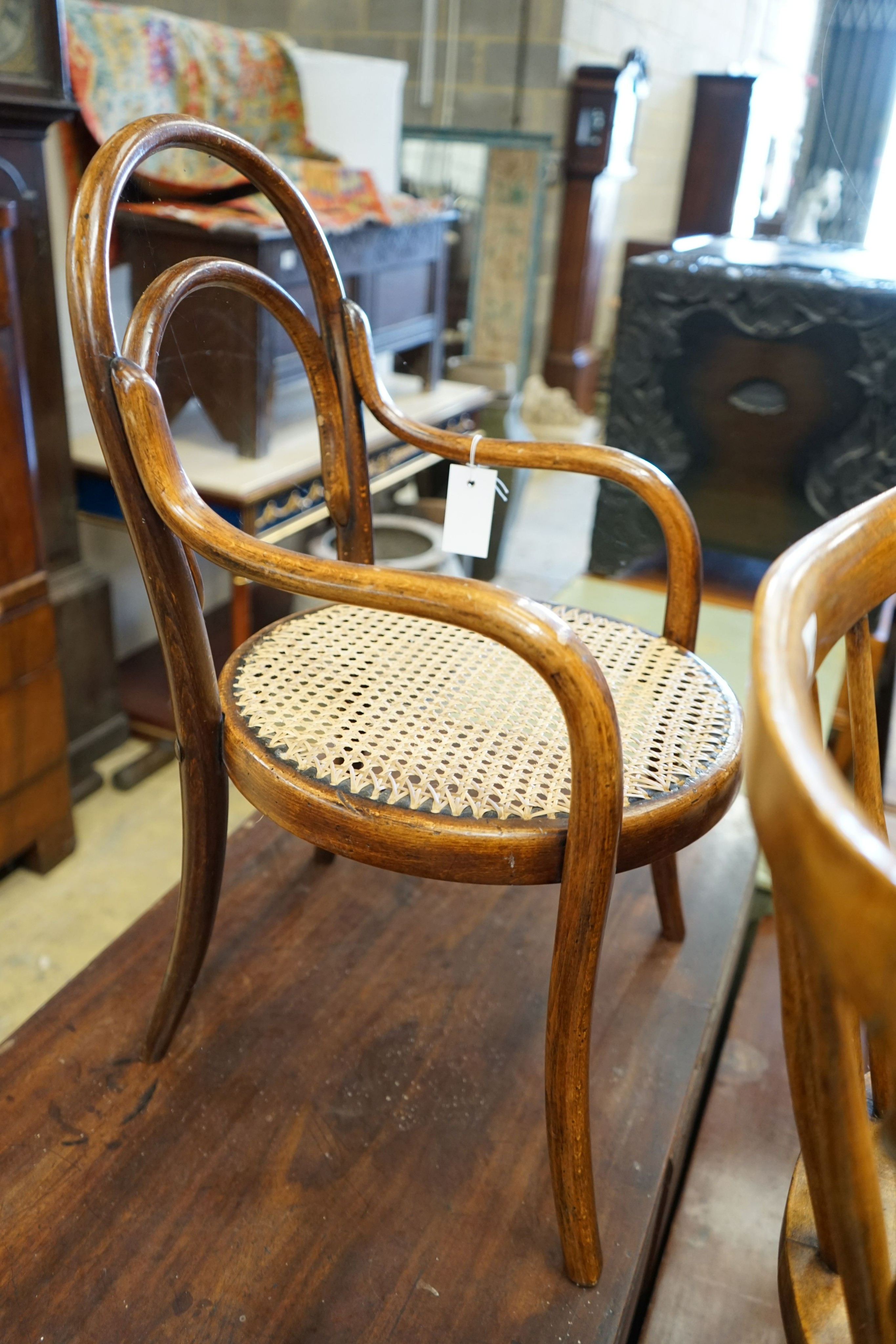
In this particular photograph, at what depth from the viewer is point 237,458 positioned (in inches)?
63.3

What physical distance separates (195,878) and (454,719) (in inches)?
10.8

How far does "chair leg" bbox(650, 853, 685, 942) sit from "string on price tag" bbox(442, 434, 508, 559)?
0.40 m

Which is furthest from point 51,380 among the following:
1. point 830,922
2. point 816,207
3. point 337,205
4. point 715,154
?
point 715,154

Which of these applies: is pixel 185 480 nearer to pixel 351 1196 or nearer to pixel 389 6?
pixel 351 1196

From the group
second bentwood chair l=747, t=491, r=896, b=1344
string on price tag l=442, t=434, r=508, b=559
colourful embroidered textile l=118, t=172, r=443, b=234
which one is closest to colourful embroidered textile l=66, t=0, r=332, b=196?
colourful embroidered textile l=118, t=172, r=443, b=234

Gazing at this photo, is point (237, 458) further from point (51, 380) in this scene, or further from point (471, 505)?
point (471, 505)

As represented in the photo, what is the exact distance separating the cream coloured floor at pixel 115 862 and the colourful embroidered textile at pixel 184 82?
963 mm

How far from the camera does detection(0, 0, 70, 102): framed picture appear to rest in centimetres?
132

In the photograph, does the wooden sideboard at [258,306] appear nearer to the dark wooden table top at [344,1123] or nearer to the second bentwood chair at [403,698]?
the second bentwood chair at [403,698]

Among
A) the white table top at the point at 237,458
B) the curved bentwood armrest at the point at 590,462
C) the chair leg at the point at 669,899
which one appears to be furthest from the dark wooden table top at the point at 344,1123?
the white table top at the point at 237,458

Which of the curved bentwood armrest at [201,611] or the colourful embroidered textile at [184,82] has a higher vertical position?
the colourful embroidered textile at [184,82]

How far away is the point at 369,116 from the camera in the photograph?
2.48 m

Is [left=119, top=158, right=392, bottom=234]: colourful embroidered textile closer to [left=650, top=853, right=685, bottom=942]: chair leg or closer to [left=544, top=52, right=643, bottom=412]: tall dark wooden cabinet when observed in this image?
[left=650, top=853, right=685, bottom=942]: chair leg

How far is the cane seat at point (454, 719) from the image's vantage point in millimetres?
737
